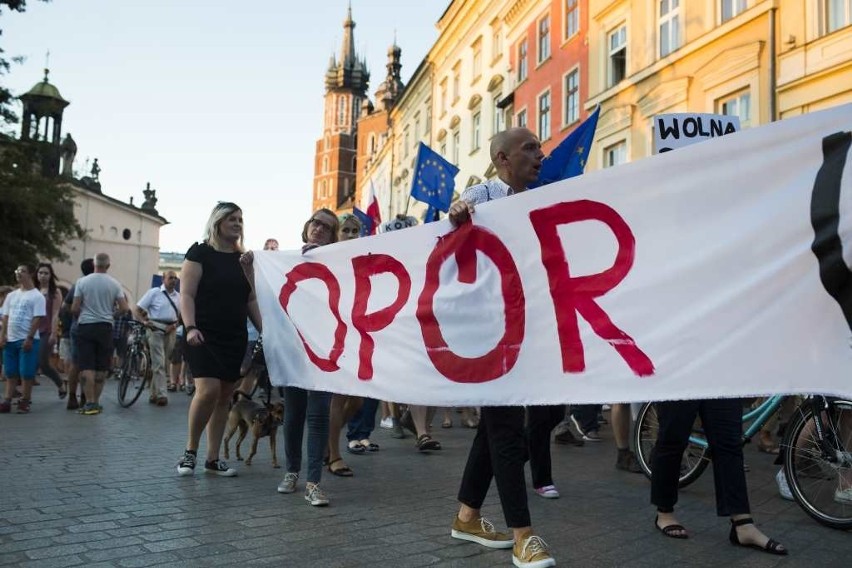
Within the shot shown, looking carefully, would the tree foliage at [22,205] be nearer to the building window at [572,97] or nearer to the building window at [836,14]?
the building window at [572,97]

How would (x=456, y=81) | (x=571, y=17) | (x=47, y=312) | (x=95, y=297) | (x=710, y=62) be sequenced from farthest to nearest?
(x=456, y=81), (x=571, y=17), (x=710, y=62), (x=47, y=312), (x=95, y=297)

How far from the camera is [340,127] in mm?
133750

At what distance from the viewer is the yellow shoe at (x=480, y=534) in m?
4.00

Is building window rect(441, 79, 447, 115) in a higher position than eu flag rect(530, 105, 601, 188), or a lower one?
higher

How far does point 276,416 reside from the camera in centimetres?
672

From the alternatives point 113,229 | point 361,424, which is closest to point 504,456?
point 361,424

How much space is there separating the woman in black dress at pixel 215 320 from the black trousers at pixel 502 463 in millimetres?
2501

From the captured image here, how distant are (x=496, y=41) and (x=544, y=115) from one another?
7.63 meters

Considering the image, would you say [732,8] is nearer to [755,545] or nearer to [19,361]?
[19,361]

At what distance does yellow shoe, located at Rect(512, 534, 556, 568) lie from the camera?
142 inches

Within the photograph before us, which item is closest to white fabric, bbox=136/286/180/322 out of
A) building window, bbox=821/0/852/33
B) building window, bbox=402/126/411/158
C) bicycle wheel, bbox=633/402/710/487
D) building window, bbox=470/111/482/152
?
bicycle wheel, bbox=633/402/710/487

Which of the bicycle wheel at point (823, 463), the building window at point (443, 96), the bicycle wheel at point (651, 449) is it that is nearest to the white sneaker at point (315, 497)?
the bicycle wheel at point (651, 449)

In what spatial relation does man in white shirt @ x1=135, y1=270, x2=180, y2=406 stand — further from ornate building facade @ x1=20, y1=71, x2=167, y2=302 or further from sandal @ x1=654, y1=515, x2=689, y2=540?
ornate building facade @ x1=20, y1=71, x2=167, y2=302

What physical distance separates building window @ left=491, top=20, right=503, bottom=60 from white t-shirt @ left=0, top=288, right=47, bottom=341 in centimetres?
2497
